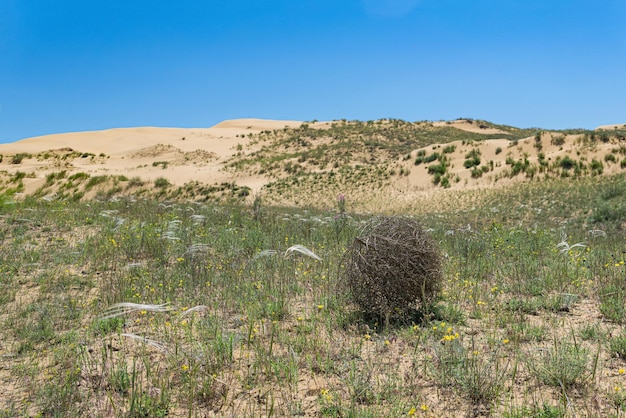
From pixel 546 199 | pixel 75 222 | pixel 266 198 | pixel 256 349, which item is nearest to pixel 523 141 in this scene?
pixel 546 199

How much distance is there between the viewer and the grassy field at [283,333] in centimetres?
321

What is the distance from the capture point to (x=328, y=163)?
36031mm

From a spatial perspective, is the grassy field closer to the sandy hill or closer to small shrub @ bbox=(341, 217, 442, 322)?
small shrub @ bbox=(341, 217, 442, 322)

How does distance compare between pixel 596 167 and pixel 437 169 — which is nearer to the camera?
pixel 596 167

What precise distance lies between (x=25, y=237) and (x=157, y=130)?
7393 cm

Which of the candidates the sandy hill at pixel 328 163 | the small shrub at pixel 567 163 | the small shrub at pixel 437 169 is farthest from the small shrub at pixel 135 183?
the small shrub at pixel 567 163

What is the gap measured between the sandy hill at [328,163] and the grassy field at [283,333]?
24.9ft

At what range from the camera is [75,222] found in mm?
9648

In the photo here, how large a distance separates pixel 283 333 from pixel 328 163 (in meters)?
32.1

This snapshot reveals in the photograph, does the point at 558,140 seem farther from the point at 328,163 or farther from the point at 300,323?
the point at 300,323

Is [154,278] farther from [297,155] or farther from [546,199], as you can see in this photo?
[297,155]

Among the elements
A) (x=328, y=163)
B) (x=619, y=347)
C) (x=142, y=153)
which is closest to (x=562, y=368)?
(x=619, y=347)

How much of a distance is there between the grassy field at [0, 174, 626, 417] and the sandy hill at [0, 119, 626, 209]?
759cm

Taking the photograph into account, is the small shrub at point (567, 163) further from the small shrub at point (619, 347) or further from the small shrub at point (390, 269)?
the small shrub at point (619, 347)
